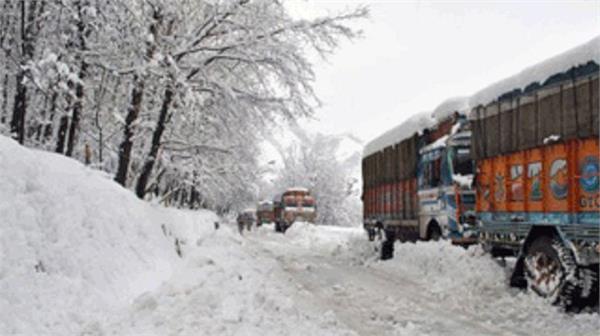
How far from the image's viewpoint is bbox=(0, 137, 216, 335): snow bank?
6422 mm

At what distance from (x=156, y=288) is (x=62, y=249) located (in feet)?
6.30

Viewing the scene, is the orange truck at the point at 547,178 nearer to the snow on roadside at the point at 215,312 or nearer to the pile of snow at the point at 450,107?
the pile of snow at the point at 450,107

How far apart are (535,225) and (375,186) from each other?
1119cm

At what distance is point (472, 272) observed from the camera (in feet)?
39.6

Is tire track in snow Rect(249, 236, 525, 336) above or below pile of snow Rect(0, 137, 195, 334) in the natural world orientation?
below

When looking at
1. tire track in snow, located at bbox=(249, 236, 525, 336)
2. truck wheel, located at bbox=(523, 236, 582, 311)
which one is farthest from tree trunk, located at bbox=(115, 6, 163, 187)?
truck wheel, located at bbox=(523, 236, 582, 311)

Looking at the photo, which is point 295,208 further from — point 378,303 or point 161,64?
point 378,303

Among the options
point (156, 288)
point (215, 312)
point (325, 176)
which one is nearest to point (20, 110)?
point (156, 288)

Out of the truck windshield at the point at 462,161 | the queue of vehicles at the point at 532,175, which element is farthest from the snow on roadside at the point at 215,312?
the truck windshield at the point at 462,161

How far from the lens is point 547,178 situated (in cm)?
962

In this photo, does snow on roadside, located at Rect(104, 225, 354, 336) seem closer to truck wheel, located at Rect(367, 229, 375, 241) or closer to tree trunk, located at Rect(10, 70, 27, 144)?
tree trunk, located at Rect(10, 70, 27, 144)

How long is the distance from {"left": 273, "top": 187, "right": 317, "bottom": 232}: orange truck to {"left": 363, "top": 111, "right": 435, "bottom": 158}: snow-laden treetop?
2094 cm

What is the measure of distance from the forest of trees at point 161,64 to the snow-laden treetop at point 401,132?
9.06ft

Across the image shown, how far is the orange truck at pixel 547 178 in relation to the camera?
28.6ft
